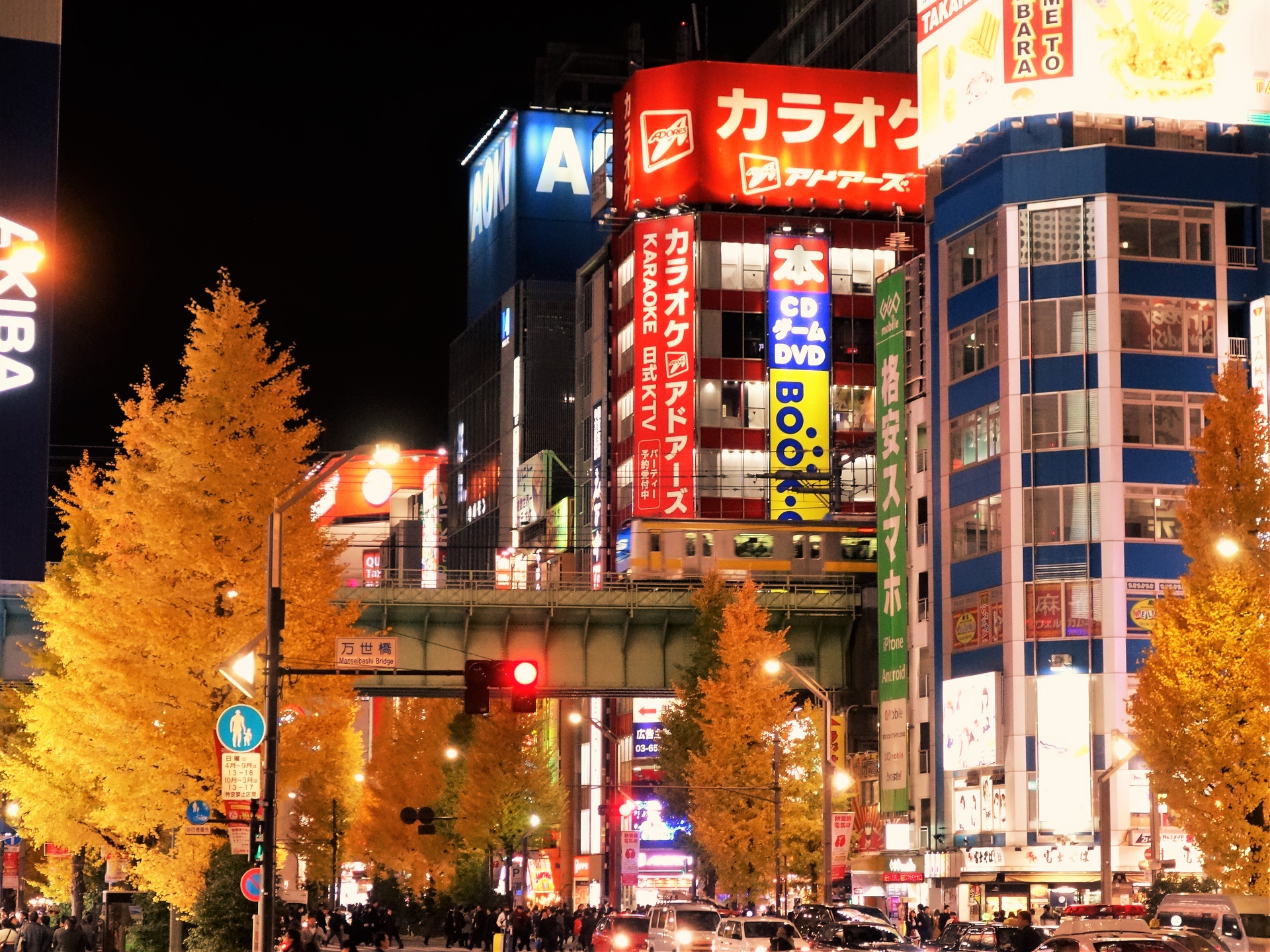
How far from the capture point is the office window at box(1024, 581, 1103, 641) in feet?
210

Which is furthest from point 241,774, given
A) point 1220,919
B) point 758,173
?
point 758,173

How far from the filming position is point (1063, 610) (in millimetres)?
64500

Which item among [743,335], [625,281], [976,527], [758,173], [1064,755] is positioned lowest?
[1064,755]

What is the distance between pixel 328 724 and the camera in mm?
40656

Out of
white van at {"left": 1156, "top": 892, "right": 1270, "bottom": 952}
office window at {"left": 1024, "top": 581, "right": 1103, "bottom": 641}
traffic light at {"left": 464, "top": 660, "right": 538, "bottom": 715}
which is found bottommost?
white van at {"left": 1156, "top": 892, "right": 1270, "bottom": 952}

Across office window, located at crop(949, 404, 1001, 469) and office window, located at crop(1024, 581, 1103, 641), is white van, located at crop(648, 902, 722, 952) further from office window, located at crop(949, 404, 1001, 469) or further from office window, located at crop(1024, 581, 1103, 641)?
office window, located at crop(949, 404, 1001, 469)

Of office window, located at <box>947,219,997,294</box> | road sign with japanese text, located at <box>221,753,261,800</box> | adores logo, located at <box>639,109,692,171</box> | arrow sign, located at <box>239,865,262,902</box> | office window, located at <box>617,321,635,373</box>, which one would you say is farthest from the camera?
office window, located at <box>617,321,635,373</box>

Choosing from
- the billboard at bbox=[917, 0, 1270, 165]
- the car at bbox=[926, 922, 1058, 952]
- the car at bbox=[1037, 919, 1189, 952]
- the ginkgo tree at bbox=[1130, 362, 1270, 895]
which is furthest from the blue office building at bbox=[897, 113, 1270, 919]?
the car at bbox=[1037, 919, 1189, 952]

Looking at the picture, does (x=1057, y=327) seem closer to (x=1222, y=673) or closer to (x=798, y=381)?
(x=1222, y=673)

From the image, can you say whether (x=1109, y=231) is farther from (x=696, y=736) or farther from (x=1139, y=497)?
(x=696, y=736)

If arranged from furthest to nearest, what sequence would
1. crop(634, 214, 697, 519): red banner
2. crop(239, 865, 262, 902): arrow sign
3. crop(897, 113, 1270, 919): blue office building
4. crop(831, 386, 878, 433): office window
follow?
crop(831, 386, 878, 433): office window, crop(634, 214, 697, 519): red banner, crop(897, 113, 1270, 919): blue office building, crop(239, 865, 262, 902): arrow sign

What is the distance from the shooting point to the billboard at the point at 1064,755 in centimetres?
6250

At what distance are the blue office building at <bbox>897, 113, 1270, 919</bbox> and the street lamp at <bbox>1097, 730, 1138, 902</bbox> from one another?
145 cm

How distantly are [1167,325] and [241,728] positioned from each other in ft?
140
